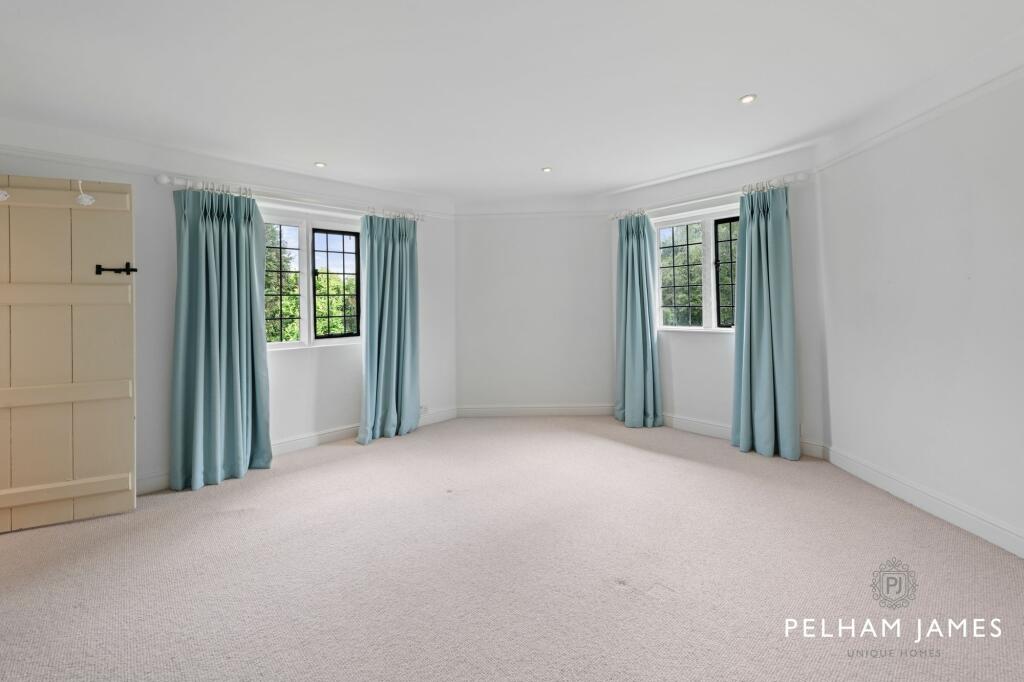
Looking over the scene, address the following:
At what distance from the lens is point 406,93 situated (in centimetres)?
297

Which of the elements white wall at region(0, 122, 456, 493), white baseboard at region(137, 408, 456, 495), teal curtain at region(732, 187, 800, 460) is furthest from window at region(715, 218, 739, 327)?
white baseboard at region(137, 408, 456, 495)

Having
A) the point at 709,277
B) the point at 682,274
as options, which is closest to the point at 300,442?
the point at 682,274

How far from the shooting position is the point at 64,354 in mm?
3154

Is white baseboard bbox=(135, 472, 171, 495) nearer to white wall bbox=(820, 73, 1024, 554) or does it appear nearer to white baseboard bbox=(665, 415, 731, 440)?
white baseboard bbox=(665, 415, 731, 440)

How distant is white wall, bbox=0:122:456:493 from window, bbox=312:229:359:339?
237mm

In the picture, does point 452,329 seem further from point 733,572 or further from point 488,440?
point 733,572

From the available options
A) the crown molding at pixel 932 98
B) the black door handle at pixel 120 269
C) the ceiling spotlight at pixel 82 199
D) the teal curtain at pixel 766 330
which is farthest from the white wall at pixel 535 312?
the ceiling spotlight at pixel 82 199

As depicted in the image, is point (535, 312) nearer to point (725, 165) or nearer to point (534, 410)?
point (534, 410)

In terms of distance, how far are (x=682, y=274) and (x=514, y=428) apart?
8.21 feet

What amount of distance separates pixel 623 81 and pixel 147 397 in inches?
159

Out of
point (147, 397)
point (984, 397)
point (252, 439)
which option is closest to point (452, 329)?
point (252, 439)

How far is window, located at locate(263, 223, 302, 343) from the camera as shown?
4672mm

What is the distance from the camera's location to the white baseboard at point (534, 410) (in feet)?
19.6

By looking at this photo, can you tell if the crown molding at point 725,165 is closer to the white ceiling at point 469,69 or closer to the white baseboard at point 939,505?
the white ceiling at point 469,69
